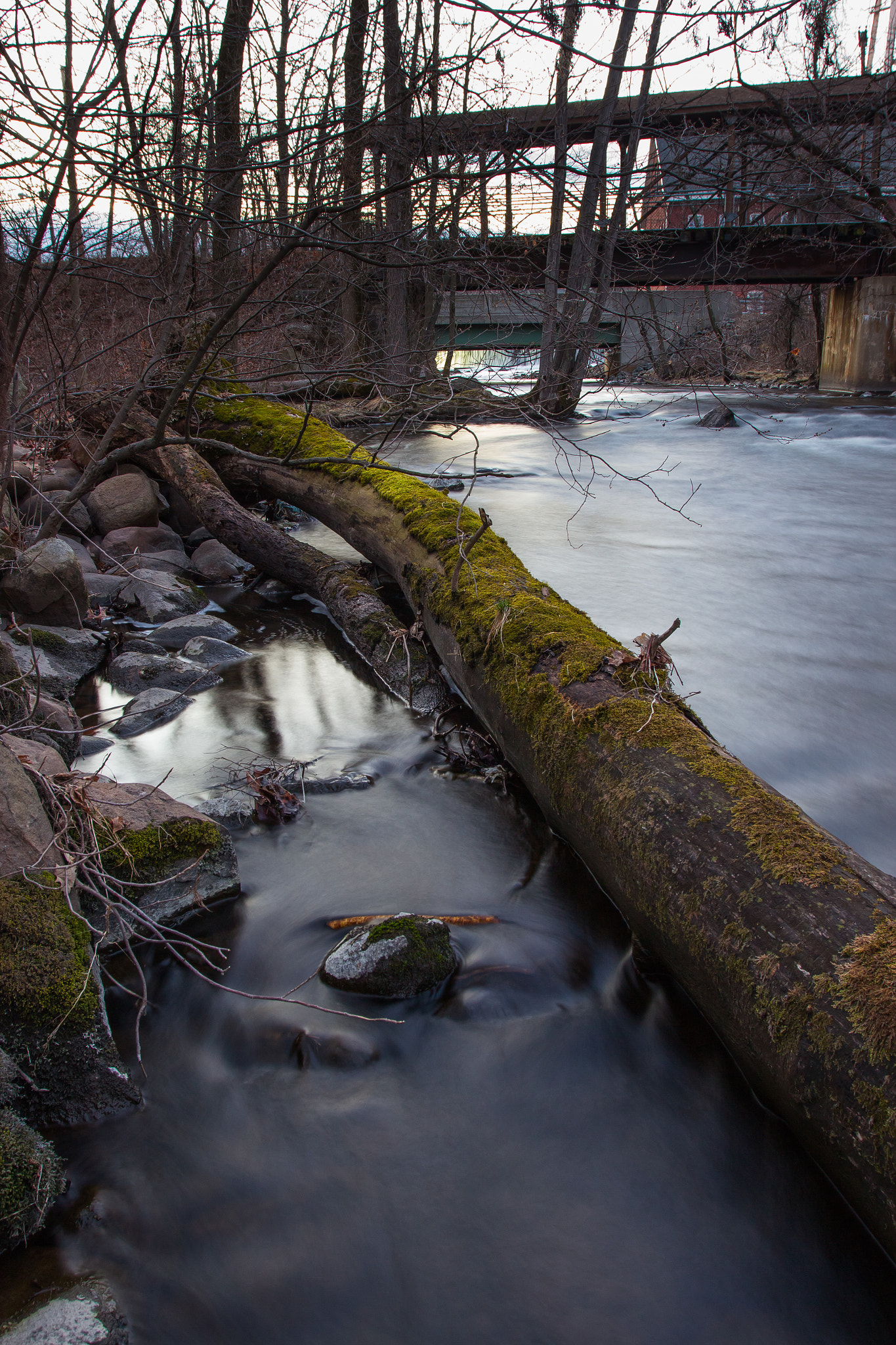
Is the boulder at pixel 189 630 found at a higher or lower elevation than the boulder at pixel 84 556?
lower

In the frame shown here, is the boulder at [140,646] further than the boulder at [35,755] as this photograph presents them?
Yes

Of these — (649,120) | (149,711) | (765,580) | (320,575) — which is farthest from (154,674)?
(765,580)

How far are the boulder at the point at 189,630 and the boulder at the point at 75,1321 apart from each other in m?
4.18

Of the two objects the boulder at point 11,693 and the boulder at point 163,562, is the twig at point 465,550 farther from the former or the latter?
the boulder at point 163,562

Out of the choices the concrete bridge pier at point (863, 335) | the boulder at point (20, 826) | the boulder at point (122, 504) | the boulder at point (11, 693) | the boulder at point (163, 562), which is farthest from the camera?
the concrete bridge pier at point (863, 335)

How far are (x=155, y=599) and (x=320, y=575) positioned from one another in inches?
49.9

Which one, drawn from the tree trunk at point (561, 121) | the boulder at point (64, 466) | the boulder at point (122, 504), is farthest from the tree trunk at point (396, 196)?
the boulder at point (64, 466)

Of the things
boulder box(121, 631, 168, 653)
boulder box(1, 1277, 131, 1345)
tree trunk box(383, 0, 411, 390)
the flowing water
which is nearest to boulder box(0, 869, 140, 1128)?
the flowing water

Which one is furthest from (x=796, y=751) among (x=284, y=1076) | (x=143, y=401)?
(x=143, y=401)

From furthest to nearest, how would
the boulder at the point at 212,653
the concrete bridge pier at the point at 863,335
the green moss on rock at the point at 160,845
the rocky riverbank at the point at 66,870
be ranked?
the concrete bridge pier at the point at 863,335, the boulder at the point at 212,653, the green moss on rock at the point at 160,845, the rocky riverbank at the point at 66,870

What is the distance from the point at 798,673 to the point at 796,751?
118cm

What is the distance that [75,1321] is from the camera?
1.64 meters

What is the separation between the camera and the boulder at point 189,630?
5633 millimetres

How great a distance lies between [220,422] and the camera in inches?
319
